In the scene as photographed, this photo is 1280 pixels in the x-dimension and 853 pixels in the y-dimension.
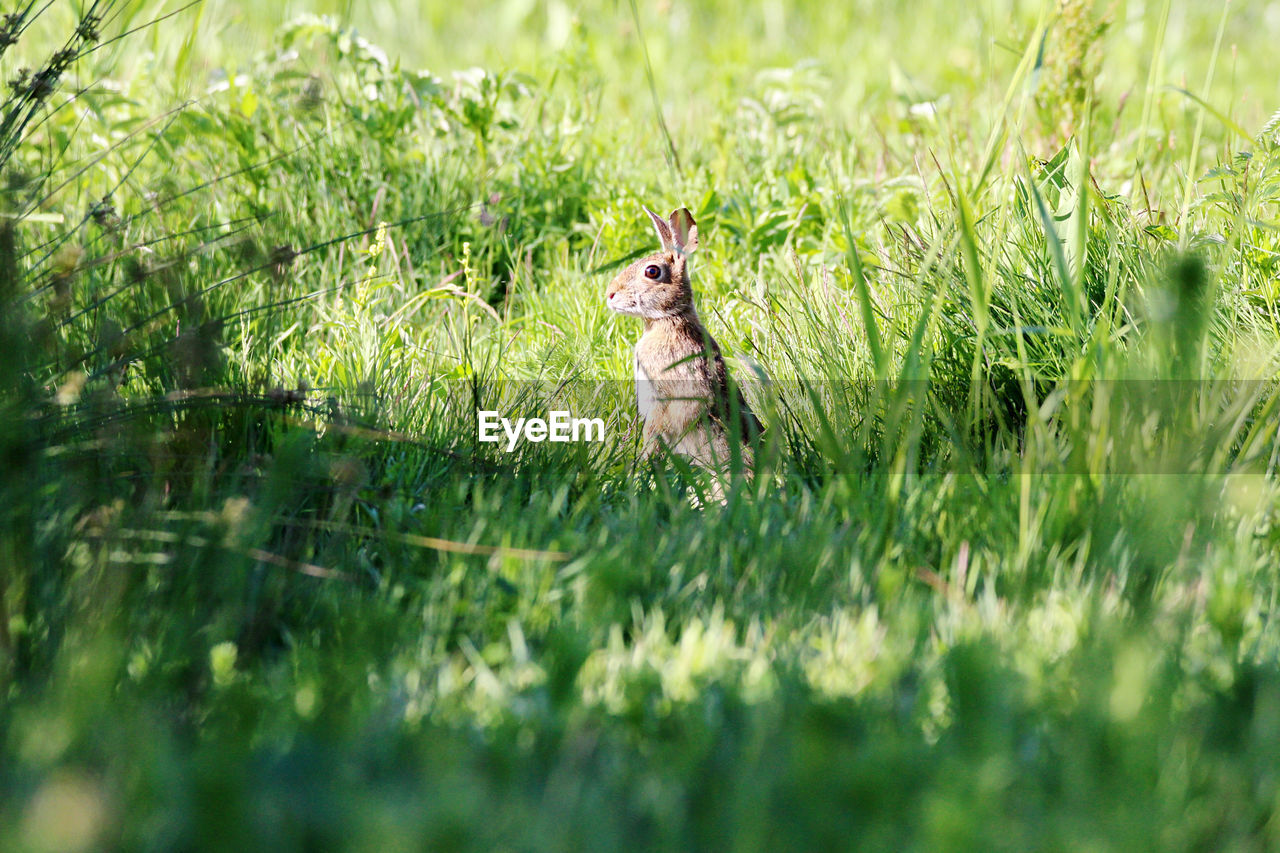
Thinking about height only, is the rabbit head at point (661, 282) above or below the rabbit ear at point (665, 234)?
below

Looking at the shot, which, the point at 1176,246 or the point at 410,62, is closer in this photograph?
the point at 1176,246

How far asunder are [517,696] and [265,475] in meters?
0.76

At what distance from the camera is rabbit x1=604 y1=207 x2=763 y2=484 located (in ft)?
10.6

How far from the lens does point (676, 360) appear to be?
3.30 metres

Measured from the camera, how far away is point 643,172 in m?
4.43

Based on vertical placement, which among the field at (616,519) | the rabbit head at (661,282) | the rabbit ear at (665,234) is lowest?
the field at (616,519)

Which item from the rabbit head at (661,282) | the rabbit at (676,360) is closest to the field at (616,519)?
the rabbit at (676,360)

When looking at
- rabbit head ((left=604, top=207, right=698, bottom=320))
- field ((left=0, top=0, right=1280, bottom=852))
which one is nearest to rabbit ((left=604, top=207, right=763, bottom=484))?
rabbit head ((left=604, top=207, right=698, bottom=320))

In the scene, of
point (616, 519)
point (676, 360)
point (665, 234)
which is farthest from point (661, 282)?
point (616, 519)

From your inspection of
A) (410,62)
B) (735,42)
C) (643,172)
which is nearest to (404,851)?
(643,172)

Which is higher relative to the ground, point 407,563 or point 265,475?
point 265,475

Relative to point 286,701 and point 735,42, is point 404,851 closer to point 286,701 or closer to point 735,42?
point 286,701

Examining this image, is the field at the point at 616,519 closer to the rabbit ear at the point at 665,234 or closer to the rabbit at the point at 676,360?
the rabbit at the point at 676,360

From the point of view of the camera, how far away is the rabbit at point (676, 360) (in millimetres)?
3246
